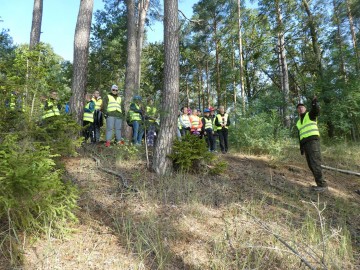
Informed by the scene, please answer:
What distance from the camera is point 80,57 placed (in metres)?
7.58

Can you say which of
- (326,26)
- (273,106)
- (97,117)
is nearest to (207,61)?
(326,26)

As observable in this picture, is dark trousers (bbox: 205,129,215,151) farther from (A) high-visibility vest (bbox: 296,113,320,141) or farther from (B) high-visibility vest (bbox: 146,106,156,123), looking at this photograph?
(B) high-visibility vest (bbox: 146,106,156,123)

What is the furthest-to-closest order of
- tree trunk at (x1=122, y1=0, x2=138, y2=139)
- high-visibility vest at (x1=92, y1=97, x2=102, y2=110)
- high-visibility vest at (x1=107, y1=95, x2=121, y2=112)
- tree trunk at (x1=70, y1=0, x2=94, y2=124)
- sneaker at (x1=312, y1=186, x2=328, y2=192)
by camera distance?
tree trunk at (x1=122, y1=0, x2=138, y2=139) < high-visibility vest at (x1=92, y1=97, x2=102, y2=110) < high-visibility vest at (x1=107, y1=95, x2=121, y2=112) < tree trunk at (x1=70, y1=0, x2=94, y2=124) < sneaker at (x1=312, y1=186, x2=328, y2=192)

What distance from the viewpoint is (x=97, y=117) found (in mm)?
8961

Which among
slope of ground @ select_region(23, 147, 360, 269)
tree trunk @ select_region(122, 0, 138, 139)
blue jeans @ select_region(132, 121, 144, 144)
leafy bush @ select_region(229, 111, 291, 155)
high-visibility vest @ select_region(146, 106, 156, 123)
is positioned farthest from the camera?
tree trunk @ select_region(122, 0, 138, 139)

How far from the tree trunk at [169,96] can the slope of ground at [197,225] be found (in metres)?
0.43

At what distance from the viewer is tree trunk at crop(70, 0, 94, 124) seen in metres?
7.39

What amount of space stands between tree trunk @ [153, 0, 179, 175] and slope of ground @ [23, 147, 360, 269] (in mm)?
434

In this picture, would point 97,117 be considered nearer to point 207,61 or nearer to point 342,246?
point 342,246

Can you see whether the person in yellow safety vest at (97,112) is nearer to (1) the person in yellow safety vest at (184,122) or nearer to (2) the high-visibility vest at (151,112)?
(1) the person in yellow safety vest at (184,122)

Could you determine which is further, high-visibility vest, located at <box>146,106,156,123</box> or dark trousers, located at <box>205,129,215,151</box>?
dark trousers, located at <box>205,129,215,151</box>

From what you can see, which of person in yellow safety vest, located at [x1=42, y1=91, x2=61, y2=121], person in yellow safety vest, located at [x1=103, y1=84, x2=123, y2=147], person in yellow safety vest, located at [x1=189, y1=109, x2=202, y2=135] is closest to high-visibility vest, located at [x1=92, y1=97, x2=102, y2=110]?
person in yellow safety vest, located at [x1=103, y1=84, x2=123, y2=147]

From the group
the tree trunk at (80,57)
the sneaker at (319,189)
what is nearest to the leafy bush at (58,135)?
the tree trunk at (80,57)

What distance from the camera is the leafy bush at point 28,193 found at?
2857 mm
